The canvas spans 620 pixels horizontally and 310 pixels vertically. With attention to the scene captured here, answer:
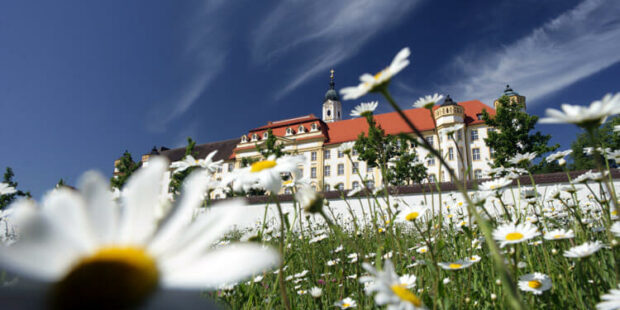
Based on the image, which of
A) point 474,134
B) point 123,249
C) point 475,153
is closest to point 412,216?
point 123,249

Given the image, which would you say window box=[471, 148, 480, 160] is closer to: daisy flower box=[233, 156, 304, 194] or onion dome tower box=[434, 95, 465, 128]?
onion dome tower box=[434, 95, 465, 128]

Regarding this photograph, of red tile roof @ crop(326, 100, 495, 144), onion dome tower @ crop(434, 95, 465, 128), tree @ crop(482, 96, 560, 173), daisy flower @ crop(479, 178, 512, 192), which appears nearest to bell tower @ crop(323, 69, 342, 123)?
red tile roof @ crop(326, 100, 495, 144)

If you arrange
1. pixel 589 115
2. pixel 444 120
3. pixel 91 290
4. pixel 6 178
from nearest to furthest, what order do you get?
pixel 91 290, pixel 589 115, pixel 6 178, pixel 444 120

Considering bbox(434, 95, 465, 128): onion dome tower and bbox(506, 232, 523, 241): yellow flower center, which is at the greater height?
bbox(434, 95, 465, 128): onion dome tower

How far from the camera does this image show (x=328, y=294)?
149 centimetres

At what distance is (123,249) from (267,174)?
0.70 m

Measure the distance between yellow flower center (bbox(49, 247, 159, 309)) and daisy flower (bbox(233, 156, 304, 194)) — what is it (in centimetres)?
63

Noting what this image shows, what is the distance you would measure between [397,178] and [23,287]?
2134 centimetres

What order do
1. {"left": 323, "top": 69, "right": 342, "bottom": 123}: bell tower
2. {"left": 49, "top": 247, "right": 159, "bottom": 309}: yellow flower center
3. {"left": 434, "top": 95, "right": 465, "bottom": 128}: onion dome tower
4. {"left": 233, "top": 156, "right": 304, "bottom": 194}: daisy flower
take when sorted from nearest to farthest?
{"left": 49, "top": 247, "right": 159, "bottom": 309}: yellow flower center → {"left": 233, "top": 156, "right": 304, "bottom": 194}: daisy flower → {"left": 434, "top": 95, "right": 465, "bottom": 128}: onion dome tower → {"left": 323, "top": 69, "right": 342, "bottom": 123}: bell tower

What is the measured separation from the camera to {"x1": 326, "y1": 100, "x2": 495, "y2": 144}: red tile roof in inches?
1200

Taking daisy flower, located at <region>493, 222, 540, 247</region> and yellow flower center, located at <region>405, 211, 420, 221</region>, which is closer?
daisy flower, located at <region>493, 222, 540, 247</region>

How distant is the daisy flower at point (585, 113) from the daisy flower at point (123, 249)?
687mm

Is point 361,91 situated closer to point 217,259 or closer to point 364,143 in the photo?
point 217,259

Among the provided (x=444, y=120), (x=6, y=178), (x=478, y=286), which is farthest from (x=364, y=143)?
(x=478, y=286)
